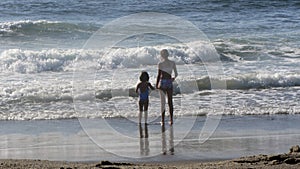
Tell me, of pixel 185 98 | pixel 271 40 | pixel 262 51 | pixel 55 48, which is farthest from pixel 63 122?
pixel 271 40

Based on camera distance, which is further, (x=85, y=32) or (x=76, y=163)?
(x=85, y=32)

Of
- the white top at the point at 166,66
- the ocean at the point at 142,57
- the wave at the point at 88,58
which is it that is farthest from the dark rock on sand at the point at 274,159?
the wave at the point at 88,58

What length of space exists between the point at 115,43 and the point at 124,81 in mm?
7436

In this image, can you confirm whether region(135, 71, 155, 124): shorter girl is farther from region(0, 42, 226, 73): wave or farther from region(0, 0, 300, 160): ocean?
region(0, 42, 226, 73): wave

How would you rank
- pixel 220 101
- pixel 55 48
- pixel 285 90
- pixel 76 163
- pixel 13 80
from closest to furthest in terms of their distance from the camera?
pixel 76 163 → pixel 220 101 → pixel 285 90 → pixel 13 80 → pixel 55 48

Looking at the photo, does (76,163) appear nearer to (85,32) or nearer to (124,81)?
(124,81)

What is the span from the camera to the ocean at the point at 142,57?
45.5ft

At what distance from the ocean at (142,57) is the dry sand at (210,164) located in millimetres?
2397

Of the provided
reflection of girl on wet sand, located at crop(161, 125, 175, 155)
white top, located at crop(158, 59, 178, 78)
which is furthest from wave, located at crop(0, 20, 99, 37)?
reflection of girl on wet sand, located at crop(161, 125, 175, 155)

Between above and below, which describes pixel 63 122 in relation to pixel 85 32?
below

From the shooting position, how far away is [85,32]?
84.9 ft

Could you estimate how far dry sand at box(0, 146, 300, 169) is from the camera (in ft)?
27.5

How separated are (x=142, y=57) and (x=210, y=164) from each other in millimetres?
11601

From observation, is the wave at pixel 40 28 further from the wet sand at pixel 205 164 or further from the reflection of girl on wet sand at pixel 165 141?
the wet sand at pixel 205 164
